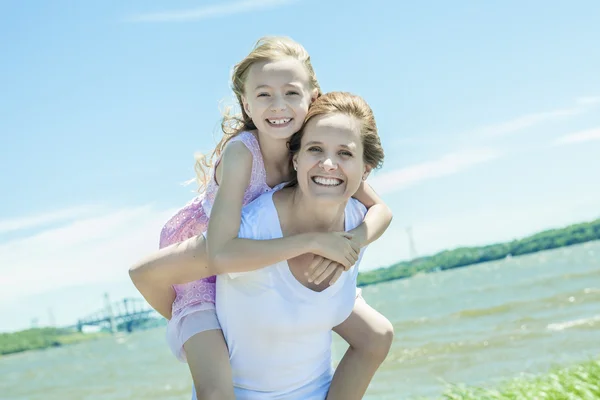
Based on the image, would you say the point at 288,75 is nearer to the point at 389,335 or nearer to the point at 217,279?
the point at 217,279

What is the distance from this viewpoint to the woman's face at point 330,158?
12.6ft

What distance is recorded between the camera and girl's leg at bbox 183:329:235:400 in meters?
3.83

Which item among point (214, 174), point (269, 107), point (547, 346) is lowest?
point (547, 346)

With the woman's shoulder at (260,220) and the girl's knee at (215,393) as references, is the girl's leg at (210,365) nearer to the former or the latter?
the girl's knee at (215,393)

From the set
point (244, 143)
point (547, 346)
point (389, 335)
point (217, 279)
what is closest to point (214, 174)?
point (244, 143)

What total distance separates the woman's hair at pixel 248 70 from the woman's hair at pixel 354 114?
207 mm

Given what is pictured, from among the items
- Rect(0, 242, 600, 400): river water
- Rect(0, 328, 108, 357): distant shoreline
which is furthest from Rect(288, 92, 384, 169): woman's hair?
Rect(0, 328, 108, 357): distant shoreline

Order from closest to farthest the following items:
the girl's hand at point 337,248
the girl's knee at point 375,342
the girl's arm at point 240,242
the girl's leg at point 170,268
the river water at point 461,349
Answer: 1. the girl's arm at point 240,242
2. the girl's hand at point 337,248
3. the girl's leg at point 170,268
4. the girl's knee at point 375,342
5. the river water at point 461,349

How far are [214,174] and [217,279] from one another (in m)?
0.53

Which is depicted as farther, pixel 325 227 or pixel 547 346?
pixel 547 346

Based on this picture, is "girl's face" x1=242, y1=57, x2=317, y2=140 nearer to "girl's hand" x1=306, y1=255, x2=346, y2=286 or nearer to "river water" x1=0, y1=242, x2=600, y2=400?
"girl's hand" x1=306, y1=255, x2=346, y2=286

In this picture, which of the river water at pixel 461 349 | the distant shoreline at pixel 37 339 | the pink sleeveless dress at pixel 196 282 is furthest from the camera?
the distant shoreline at pixel 37 339

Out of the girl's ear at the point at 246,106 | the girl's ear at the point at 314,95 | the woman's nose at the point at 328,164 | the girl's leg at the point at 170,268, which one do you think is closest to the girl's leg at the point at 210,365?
the girl's leg at the point at 170,268

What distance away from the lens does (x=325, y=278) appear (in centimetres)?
396
